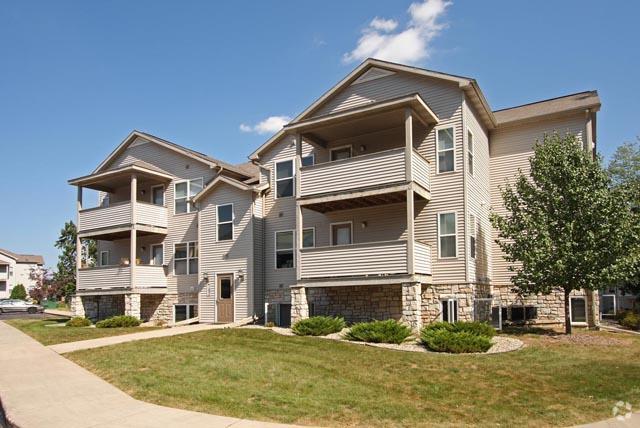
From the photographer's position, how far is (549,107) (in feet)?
73.6

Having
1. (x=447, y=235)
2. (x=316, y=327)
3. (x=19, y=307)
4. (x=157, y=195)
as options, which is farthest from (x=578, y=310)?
(x=19, y=307)

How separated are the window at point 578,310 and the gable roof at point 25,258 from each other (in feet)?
282

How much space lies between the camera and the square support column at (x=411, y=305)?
59.0 ft

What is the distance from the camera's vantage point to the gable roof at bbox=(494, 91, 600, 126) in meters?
21.1

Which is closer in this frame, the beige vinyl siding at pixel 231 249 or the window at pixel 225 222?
the beige vinyl siding at pixel 231 249

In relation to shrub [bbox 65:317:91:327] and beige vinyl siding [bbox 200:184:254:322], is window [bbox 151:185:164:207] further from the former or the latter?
shrub [bbox 65:317:91:327]

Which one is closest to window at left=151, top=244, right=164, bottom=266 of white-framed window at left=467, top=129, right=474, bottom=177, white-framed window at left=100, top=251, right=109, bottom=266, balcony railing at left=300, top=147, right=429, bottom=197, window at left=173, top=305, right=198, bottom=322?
window at left=173, top=305, right=198, bottom=322

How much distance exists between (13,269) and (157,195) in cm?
7030

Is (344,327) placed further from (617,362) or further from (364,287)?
(617,362)

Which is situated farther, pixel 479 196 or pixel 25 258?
pixel 25 258

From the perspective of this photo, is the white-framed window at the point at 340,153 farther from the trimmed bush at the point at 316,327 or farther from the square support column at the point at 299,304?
the trimmed bush at the point at 316,327

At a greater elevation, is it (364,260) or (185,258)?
(185,258)

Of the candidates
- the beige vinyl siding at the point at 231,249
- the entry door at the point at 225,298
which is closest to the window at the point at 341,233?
the beige vinyl siding at the point at 231,249

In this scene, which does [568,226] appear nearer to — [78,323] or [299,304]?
[299,304]
